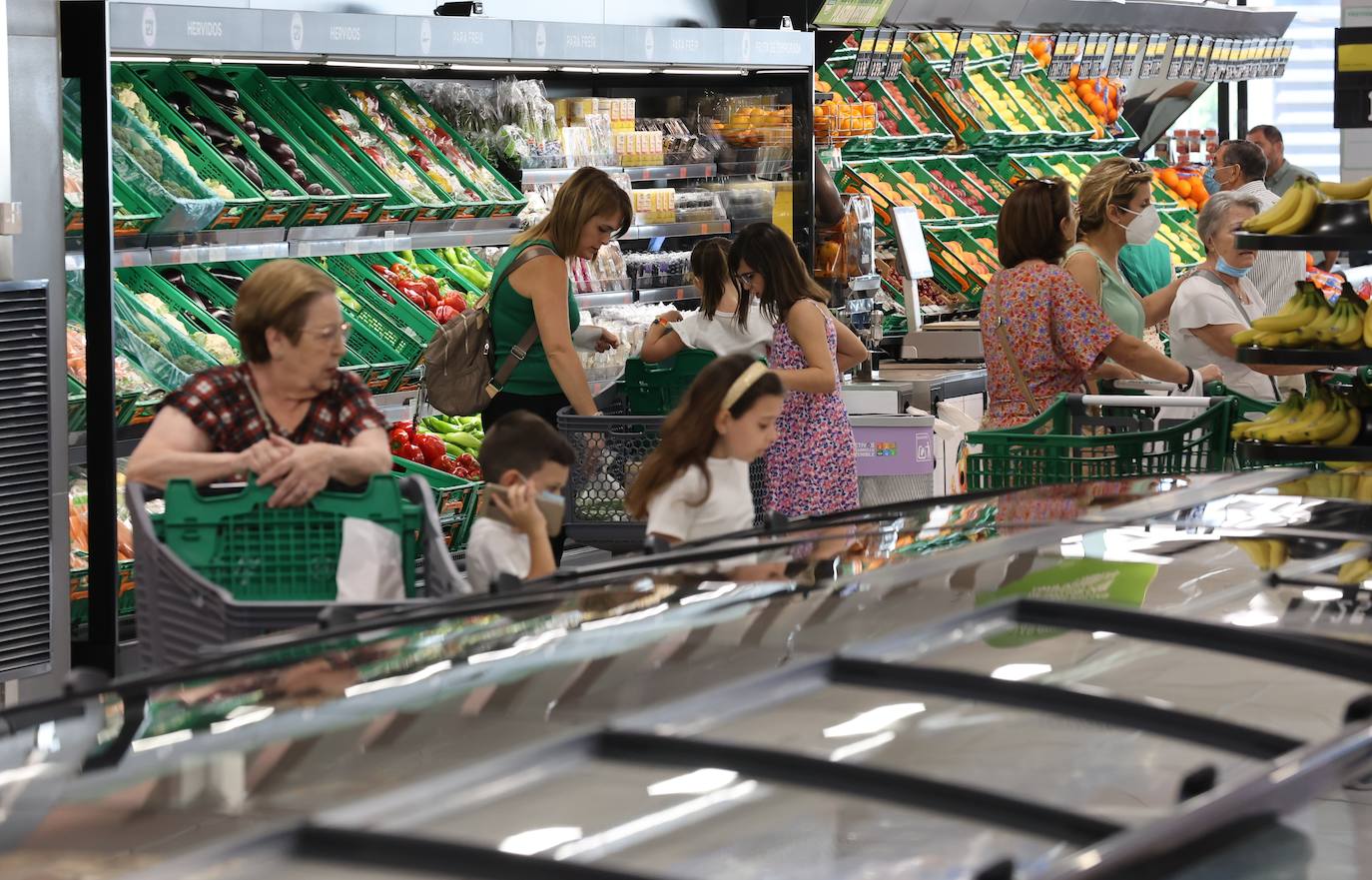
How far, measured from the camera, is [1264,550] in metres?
2.31

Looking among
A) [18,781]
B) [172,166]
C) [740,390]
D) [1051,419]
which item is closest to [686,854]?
[18,781]

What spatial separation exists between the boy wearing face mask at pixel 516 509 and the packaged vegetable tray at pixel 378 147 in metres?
3.06

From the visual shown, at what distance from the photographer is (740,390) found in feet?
12.0

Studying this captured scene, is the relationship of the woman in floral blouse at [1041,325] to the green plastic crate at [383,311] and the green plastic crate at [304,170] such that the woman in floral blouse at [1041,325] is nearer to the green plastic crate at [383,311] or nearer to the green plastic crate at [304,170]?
the green plastic crate at [383,311]

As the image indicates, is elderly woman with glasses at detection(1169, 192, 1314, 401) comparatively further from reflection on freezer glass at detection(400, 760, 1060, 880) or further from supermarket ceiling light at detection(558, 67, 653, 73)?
reflection on freezer glass at detection(400, 760, 1060, 880)

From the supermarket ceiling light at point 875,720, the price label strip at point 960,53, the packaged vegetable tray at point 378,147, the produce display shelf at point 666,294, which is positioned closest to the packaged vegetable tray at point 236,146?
the packaged vegetable tray at point 378,147

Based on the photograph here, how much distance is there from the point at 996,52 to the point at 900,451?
525 centimetres

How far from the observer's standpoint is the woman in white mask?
528 cm

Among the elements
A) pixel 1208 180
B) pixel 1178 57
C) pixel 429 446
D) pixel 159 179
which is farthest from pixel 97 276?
pixel 1208 180

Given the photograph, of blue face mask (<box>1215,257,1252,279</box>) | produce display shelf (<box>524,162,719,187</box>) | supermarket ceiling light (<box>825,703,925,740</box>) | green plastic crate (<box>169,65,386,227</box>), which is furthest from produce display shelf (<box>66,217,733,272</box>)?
supermarket ceiling light (<box>825,703,925,740</box>)

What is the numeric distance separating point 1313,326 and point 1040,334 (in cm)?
96

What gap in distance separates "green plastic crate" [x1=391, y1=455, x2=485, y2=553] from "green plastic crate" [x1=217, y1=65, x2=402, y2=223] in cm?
84

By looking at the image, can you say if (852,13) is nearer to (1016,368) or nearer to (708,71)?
(708,71)

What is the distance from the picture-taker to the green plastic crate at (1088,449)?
405cm
